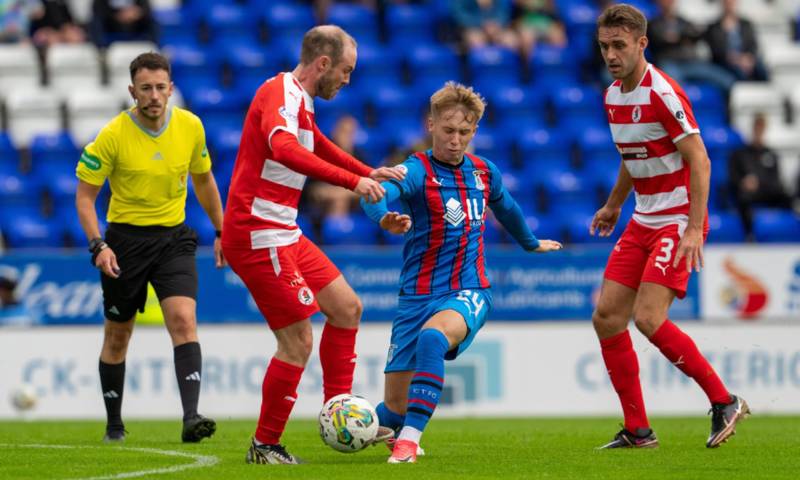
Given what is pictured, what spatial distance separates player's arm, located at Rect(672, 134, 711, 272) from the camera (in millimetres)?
7820

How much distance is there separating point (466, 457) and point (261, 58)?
409 inches

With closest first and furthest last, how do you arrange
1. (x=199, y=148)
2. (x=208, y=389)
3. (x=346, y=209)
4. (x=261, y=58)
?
(x=199, y=148) < (x=208, y=389) < (x=346, y=209) < (x=261, y=58)

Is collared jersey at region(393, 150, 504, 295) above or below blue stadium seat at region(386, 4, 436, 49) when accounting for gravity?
below

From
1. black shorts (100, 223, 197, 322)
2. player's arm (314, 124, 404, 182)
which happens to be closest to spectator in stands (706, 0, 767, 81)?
black shorts (100, 223, 197, 322)

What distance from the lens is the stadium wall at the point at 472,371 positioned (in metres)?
13.1

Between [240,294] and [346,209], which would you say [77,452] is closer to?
[240,294]

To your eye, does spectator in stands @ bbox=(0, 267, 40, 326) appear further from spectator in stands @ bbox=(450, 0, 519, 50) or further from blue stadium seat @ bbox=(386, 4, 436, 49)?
spectator in stands @ bbox=(450, 0, 519, 50)

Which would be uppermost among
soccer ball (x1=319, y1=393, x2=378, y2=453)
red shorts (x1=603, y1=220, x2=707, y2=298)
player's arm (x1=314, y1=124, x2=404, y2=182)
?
player's arm (x1=314, y1=124, x2=404, y2=182)

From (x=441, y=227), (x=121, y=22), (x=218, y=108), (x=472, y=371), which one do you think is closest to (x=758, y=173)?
(x=472, y=371)

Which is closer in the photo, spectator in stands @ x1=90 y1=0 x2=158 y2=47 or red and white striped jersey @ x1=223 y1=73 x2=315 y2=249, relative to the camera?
red and white striped jersey @ x1=223 y1=73 x2=315 y2=249

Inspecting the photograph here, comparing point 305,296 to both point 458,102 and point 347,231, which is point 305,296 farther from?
point 347,231

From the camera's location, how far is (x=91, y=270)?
13.3 metres

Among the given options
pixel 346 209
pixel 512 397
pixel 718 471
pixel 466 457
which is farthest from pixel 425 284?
pixel 346 209

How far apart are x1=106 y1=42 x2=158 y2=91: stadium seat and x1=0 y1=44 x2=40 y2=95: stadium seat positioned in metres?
0.93
